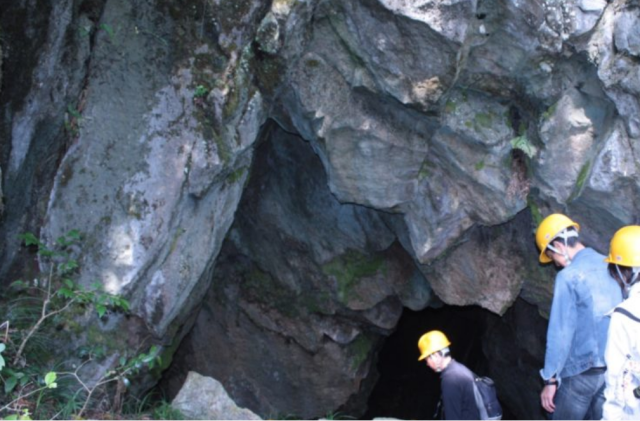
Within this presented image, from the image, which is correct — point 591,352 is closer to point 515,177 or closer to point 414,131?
point 515,177

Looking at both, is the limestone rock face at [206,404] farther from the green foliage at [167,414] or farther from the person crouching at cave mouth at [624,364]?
the person crouching at cave mouth at [624,364]

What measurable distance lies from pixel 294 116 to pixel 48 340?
10.1 ft

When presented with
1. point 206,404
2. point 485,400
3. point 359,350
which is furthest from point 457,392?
point 359,350

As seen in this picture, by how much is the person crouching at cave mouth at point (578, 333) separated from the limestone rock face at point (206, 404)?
2.92 meters

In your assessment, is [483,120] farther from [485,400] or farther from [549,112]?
[485,400]

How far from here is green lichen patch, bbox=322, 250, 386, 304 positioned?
8.34 metres

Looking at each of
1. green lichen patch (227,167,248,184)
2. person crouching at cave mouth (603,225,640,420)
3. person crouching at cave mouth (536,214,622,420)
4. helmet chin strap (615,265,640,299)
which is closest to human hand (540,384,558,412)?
person crouching at cave mouth (536,214,622,420)

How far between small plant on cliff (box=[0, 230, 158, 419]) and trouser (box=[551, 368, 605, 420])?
295 cm

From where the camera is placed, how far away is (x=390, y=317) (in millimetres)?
8953

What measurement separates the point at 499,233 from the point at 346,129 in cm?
234

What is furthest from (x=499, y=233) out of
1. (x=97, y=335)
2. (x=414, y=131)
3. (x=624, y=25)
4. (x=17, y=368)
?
(x=17, y=368)

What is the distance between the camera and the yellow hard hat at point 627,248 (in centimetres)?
385

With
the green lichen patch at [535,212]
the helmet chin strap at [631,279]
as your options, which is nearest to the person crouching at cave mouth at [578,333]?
the helmet chin strap at [631,279]

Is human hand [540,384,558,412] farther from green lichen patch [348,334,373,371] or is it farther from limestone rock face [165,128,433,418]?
green lichen patch [348,334,373,371]
